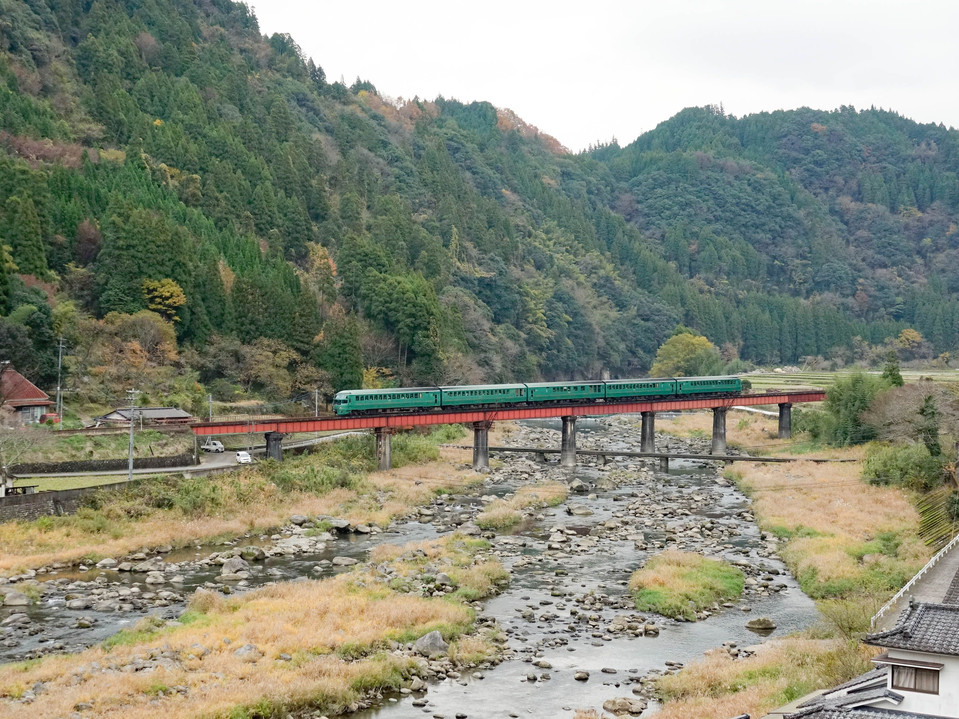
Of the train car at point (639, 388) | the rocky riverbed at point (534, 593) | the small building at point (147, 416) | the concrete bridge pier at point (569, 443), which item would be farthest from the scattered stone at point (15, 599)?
the train car at point (639, 388)

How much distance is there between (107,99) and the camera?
10612 cm

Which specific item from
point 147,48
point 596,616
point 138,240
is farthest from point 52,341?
point 147,48

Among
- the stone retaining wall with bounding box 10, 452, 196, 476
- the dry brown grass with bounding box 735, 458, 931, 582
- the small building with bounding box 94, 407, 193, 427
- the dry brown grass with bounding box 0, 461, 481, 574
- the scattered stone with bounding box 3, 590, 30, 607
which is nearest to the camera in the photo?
the scattered stone with bounding box 3, 590, 30, 607

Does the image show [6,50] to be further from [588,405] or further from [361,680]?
[361,680]

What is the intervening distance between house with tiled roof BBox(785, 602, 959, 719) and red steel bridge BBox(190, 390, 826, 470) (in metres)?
45.4

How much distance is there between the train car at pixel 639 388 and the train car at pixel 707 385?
0.95 metres

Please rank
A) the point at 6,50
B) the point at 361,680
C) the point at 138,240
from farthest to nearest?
1. the point at 6,50
2. the point at 138,240
3. the point at 361,680

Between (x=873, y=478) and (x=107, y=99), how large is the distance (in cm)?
8697

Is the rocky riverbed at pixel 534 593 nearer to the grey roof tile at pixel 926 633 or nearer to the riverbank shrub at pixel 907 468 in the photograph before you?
the riverbank shrub at pixel 907 468

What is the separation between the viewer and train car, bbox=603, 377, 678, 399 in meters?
78.4

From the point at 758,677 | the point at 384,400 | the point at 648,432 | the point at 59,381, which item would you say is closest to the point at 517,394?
the point at 384,400

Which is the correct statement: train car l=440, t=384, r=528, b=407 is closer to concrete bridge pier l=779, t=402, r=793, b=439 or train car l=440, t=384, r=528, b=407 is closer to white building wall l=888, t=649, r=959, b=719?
concrete bridge pier l=779, t=402, r=793, b=439

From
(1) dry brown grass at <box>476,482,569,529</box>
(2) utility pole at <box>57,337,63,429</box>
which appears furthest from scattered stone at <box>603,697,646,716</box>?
(2) utility pole at <box>57,337,63,429</box>

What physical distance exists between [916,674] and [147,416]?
51.7m
